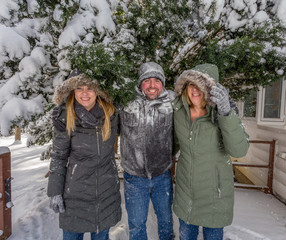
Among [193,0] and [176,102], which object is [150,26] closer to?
[193,0]

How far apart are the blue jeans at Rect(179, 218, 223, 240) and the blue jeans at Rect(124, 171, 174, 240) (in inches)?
11.3

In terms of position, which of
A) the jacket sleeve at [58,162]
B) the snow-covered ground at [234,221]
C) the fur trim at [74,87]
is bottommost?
the snow-covered ground at [234,221]

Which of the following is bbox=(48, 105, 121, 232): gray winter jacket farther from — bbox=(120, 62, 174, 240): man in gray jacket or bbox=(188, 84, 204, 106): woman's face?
bbox=(188, 84, 204, 106): woman's face

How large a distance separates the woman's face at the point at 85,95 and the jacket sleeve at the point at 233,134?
49.9 inches

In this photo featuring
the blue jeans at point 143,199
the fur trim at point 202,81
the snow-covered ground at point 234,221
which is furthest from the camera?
the snow-covered ground at point 234,221

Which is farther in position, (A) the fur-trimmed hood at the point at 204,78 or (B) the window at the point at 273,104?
(B) the window at the point at 273,104

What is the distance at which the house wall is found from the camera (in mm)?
4309

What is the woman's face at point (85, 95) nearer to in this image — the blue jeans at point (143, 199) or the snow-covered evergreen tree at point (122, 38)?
the snow-covered evergreen tree at point (122, 38)

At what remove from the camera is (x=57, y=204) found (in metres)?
1.98

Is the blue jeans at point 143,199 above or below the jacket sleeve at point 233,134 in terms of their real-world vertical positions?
below

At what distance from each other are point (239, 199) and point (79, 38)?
14.3 ft

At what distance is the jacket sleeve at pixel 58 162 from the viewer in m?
1.97

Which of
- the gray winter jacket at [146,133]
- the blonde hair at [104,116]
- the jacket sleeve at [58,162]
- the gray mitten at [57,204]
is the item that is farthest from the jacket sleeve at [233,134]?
the gray mitten at [57,204]

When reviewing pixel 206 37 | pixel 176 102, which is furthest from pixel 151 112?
pixel 206 37
